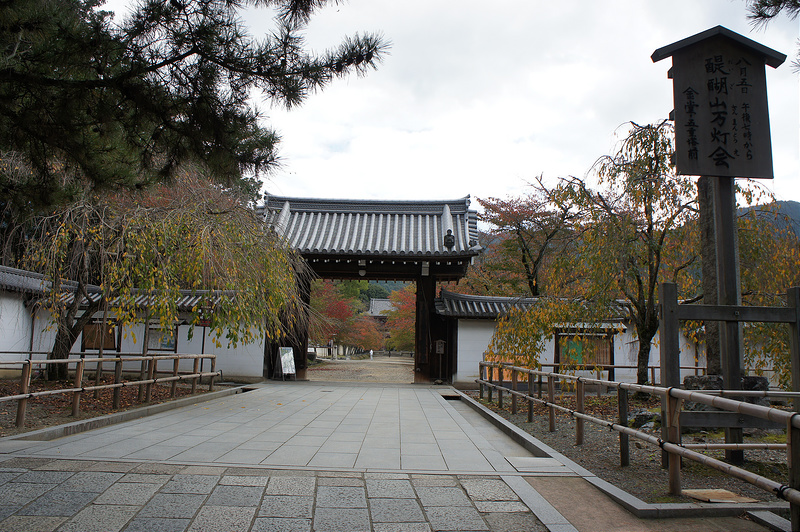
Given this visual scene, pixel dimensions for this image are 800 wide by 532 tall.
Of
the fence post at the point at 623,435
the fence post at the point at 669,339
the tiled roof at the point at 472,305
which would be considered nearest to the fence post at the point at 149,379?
the fence post at the point at 623,435

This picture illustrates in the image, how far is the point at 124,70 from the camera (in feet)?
12.4

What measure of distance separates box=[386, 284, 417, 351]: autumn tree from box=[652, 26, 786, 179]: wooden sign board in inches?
753

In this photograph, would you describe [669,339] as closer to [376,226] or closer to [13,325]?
[376,226]

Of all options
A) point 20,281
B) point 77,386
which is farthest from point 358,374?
point 77,386

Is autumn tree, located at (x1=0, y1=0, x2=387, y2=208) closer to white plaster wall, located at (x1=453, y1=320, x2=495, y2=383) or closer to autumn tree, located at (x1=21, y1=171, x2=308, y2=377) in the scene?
autumn tree, located at (x1=21, y1=171, x2=308, y2=377)

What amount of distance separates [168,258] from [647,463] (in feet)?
23.6

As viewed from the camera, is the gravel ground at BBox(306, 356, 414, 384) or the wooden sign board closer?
the wooden sign board

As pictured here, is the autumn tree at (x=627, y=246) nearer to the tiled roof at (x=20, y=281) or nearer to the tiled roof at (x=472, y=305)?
the tiled roof at (x=472, y=305)

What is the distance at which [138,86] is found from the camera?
3863mm

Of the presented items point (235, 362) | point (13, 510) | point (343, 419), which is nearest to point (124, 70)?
point (13, 510)

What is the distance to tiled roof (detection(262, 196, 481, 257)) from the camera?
14.8 metres

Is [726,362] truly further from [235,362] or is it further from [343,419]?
[235,362]

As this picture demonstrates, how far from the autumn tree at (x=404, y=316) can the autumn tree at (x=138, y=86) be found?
1979 cm

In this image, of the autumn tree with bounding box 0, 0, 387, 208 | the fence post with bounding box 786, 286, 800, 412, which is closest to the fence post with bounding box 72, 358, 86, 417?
the autumn tree with bounding box 0, 0, 387, 208
